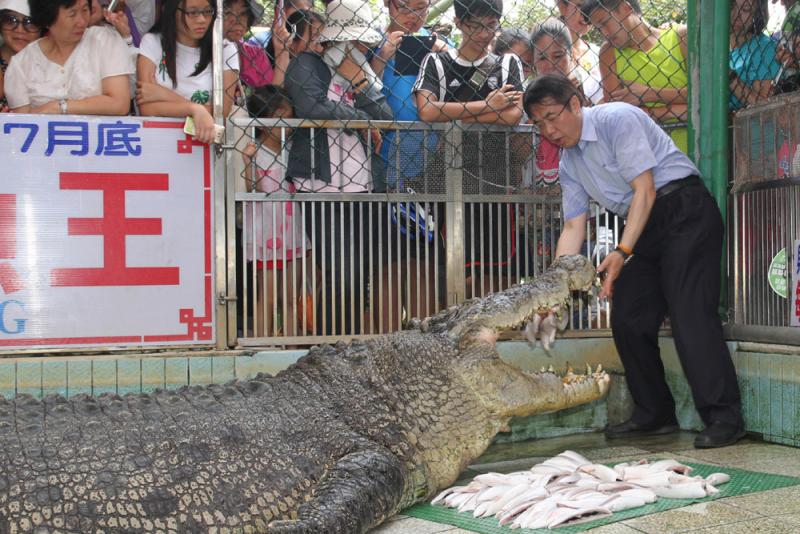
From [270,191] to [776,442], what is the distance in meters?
3.17

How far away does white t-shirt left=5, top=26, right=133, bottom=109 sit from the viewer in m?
4.74

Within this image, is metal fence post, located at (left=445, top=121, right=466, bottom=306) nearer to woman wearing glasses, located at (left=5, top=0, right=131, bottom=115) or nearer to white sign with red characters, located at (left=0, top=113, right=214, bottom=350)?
white sign with red characters, located at (left=0, top=113, right=214, bottom=350)

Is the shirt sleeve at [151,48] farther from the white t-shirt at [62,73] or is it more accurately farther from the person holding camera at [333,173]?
the person holding camera at [333,173]

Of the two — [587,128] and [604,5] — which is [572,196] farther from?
[604,5]

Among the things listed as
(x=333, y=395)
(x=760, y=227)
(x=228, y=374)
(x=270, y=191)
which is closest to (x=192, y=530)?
→ (x=333, y=395)

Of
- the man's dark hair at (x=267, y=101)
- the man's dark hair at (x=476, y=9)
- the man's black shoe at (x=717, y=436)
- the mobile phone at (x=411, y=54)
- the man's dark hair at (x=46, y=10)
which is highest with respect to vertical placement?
the man's dark hair at (x=476, y=9)

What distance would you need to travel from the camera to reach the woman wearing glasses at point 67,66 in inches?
186

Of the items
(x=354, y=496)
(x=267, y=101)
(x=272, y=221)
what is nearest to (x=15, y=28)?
(x=267, y=101)

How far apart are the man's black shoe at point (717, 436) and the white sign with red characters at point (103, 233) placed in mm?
2741

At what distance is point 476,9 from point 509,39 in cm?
103

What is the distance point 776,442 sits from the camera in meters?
4.32

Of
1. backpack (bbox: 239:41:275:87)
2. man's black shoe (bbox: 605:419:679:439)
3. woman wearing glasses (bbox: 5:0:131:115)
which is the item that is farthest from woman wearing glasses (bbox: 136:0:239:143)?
man's black shoe (bbox: 605:419:679:439)

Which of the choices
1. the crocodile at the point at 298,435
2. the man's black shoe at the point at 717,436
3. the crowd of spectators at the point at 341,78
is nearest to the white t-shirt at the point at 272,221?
the crowd of spectators at the point at 341,78

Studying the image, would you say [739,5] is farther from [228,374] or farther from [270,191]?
[228,374]
